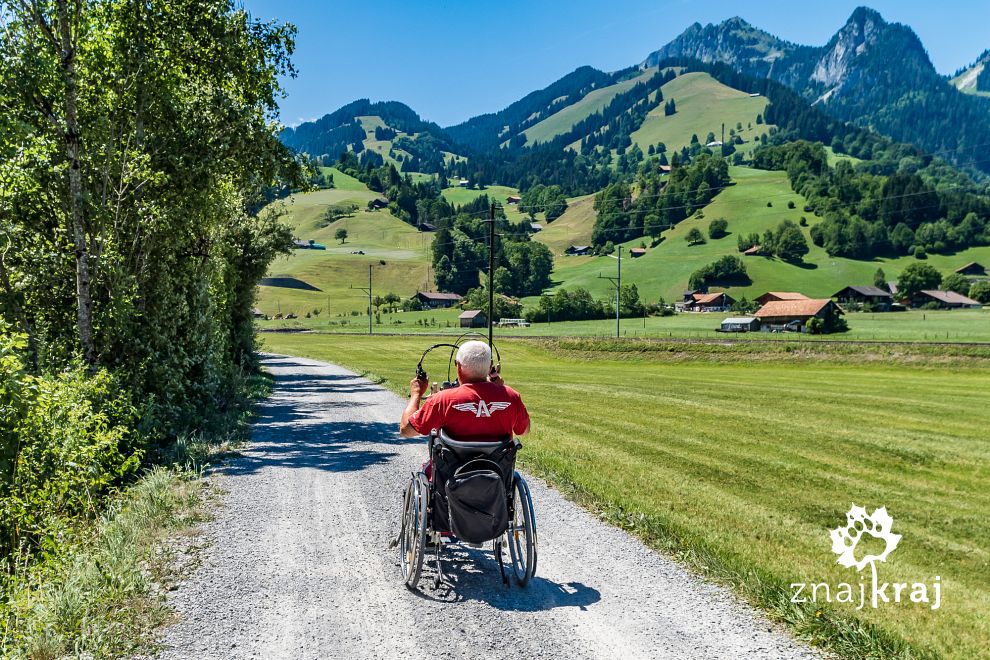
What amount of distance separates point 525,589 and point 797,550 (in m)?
4.11

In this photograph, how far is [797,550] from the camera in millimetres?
8562

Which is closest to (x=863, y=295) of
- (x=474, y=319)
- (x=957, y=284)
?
(x=957, y=284)

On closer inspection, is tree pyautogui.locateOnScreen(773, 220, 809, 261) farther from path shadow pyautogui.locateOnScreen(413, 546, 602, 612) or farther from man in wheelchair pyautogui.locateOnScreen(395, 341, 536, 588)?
man in wheelchair pyautogui.locateOnScreen(395, 341, 536, 588)

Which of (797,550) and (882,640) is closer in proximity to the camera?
(882,640)

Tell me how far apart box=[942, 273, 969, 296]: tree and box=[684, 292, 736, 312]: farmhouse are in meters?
48.1

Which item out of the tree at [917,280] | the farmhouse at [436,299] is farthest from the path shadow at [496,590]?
the tree at [917,280]

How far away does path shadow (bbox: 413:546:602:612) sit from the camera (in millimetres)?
6379

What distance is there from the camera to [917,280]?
14812cm

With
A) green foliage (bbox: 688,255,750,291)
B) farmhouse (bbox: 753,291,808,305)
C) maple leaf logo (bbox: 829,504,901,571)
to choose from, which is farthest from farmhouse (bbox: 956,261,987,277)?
maple leaf logo (bbox: 829,504,901,571)

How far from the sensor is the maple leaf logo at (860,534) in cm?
859

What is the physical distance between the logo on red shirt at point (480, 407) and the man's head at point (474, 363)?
289 mm

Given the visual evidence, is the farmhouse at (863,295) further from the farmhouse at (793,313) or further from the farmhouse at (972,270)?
the farmhouse at (793,313)

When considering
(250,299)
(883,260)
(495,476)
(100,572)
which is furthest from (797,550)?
(883,260)

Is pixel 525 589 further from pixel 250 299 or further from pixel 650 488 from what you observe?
pixel 250 299
